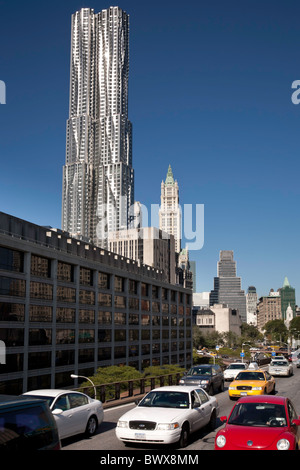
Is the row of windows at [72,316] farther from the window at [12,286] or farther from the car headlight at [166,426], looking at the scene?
the car headlight at [166,426]

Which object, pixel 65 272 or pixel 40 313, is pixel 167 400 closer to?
pixel 40 313

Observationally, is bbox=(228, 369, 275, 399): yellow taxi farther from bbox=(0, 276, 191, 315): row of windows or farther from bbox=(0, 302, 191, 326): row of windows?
bbox=(0, 276, 191, 315): row of windows

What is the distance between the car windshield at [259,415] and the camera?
11579 millimetres

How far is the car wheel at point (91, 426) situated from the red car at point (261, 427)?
5.25m

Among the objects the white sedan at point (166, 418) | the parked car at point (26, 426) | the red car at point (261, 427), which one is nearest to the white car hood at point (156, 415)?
the white sedan at point (166, 418)

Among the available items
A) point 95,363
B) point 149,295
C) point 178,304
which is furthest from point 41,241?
point 178,304

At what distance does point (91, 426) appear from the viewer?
15.4 metres

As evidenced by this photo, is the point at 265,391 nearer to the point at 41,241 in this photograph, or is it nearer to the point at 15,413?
the point at 15,413

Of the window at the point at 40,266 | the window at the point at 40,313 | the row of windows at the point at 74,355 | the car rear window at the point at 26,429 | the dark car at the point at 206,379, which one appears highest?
the window at the point at 40,266

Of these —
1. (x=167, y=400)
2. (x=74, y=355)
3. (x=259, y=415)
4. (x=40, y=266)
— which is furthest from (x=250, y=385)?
(x=74, y=355)

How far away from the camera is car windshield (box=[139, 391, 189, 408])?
14630mm

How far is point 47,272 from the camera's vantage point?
58.9m
